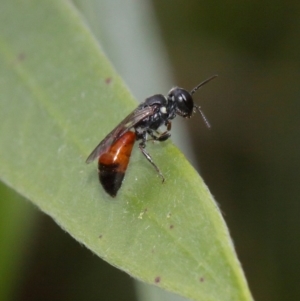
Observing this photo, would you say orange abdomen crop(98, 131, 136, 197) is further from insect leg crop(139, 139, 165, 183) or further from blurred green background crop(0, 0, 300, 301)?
blurred green background crop(0, 0, 300, 301)

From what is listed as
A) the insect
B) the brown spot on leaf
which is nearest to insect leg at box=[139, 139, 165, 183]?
the insect

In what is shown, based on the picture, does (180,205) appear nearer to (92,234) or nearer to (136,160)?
(92,234)

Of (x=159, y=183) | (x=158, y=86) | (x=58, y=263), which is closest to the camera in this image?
(x=159, y=183)

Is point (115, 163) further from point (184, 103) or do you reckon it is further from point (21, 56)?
point (184, 103)

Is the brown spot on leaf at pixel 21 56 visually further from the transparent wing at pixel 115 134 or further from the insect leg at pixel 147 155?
the insect leg at pixel 147 155

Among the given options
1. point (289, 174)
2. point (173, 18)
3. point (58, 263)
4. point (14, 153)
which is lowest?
point (289, 174)

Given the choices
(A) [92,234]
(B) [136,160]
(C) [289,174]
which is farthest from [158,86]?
(A) [92,234]

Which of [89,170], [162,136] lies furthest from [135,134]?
[89,170]
